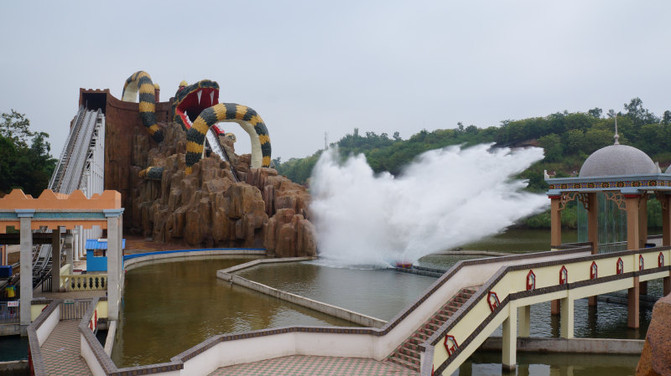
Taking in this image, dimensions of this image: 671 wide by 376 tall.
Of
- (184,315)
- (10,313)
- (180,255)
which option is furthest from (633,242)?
(180,255)

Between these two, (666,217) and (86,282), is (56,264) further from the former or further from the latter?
(666,217)

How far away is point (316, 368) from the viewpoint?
9125mm

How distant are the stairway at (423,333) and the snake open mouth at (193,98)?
3366 centimetres

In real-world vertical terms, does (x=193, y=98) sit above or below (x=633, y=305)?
above

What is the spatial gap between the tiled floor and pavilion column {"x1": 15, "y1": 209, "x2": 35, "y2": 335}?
6968mm

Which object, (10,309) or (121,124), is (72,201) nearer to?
(10,309)

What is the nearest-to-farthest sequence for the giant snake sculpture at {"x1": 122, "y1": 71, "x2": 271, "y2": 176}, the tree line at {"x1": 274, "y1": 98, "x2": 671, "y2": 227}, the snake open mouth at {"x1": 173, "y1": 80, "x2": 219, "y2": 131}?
the giant snake sculpture at {"x1": 122, "y1": 71, "x2": 271, "y2": 176} < the snake open mouth at {"x1": 173, "y1": 80, "x2": 219, "y2": 131} < the tree line at {"x1": 274, "y1": 98, "x2": 671, "y2": 227}

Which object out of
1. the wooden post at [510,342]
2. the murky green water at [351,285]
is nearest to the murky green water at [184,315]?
the murky green water at [351,285]

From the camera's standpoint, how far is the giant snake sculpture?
3656cm

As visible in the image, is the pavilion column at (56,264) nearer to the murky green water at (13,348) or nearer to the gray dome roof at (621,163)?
the murky green water at (13,348)

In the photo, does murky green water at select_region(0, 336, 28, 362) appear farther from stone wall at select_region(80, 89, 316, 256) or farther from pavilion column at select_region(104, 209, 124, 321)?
stone wall at select_region(80, 89, 316, 256)

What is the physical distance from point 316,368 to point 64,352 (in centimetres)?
544

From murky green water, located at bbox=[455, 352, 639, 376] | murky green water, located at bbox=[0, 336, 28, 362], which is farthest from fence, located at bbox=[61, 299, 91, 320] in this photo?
murky green water, located at bbox=[455, 352, 639, 376]

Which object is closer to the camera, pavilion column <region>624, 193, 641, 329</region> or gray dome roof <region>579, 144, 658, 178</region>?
pavilion column <region>624, 193, 641, 329</region>
